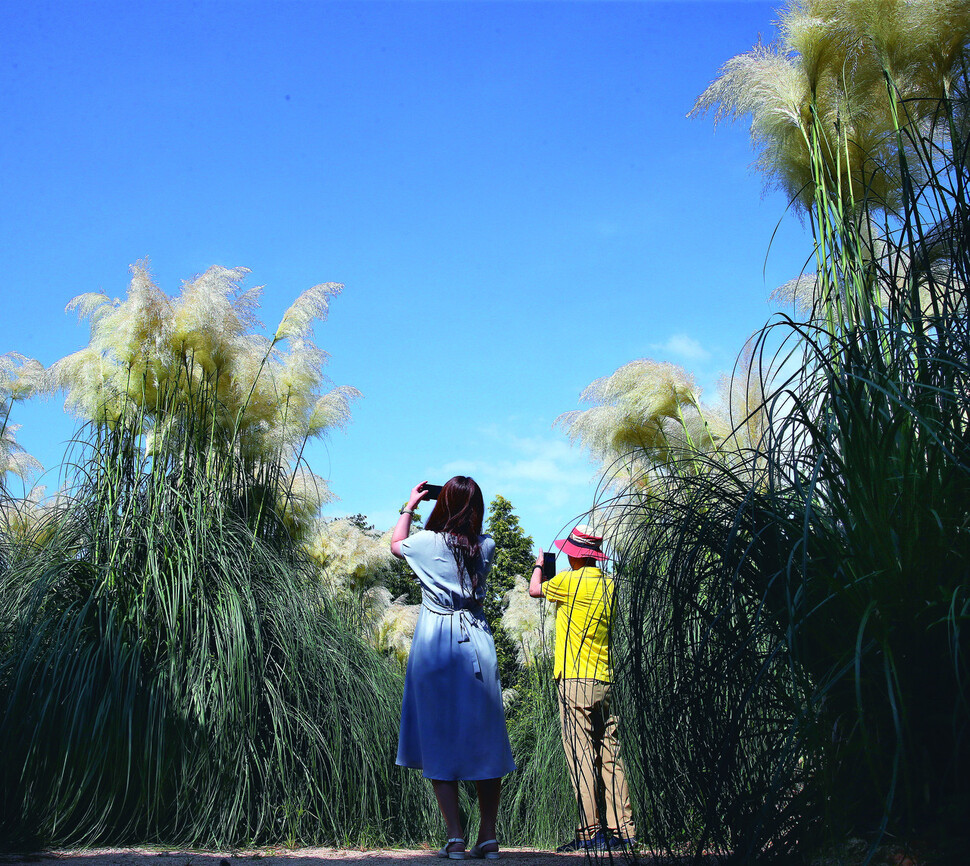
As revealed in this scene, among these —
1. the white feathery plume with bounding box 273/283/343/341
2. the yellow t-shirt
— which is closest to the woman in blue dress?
the yellow t-shirt

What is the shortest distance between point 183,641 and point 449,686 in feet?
3.70

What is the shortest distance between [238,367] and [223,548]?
4.40 feet

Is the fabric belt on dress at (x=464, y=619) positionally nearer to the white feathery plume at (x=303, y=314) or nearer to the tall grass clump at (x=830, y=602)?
the tall grass clump at (x=830, y=602)

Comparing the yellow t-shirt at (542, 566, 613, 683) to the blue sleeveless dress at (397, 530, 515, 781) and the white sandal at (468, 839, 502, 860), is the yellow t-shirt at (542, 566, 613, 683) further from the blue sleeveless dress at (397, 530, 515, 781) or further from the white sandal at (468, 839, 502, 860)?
the white sandal at (468, 839, 502, 860)

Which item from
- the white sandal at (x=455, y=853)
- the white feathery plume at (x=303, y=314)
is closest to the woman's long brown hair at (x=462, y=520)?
the white sandal at (x=455, y=853)

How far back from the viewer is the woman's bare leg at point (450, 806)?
2832mm

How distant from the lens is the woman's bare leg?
2.83 m

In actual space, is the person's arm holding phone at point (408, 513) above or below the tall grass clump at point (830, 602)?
above

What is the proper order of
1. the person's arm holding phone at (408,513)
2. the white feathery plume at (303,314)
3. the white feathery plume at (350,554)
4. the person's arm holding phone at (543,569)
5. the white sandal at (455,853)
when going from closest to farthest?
the white sandal at (455,853), the person's arm holding phone at (408,513), the person's arm holding phone at (543,569), the white feathery plume at (303,314), the white feathery plume at (350,554)

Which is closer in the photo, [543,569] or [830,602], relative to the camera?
[830,602]

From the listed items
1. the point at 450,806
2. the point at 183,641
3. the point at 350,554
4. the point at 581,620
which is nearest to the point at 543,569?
the point at 581,620

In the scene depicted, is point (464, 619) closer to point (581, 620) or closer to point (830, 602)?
point (581, 620)

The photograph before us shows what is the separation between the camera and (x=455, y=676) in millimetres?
3029

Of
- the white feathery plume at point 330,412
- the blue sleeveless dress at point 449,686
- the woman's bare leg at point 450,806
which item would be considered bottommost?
the woman's bare leg at point 450,806
